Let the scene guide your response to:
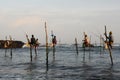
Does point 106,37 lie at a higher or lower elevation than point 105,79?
higher

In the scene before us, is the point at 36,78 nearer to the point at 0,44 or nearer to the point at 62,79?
the point at 62,79

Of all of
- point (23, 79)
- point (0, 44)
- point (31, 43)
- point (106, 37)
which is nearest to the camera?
point (23, 79)

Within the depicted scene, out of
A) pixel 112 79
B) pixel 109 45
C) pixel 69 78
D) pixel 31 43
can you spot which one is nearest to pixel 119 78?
pixel 112 79

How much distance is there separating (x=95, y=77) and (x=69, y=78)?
2162 mm

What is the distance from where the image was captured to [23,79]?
2528 centimetres

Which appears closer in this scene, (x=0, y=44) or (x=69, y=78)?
(x=69, y=78)

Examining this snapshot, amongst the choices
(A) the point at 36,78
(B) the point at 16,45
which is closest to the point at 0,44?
(B) the point at 16,45

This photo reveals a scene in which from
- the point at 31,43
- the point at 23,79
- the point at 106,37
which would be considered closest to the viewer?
the point at 23,79

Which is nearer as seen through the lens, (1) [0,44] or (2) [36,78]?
(2) [36,78]

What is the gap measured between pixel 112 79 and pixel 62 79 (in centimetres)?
386

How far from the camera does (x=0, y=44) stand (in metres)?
124

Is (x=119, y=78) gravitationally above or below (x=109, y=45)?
below

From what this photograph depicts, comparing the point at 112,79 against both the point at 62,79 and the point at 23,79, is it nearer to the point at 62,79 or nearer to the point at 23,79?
the point at 62,79

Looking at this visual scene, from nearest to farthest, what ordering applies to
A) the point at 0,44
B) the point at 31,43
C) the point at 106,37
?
the point at 106,37
the point at 31,43
the point at 0,44
